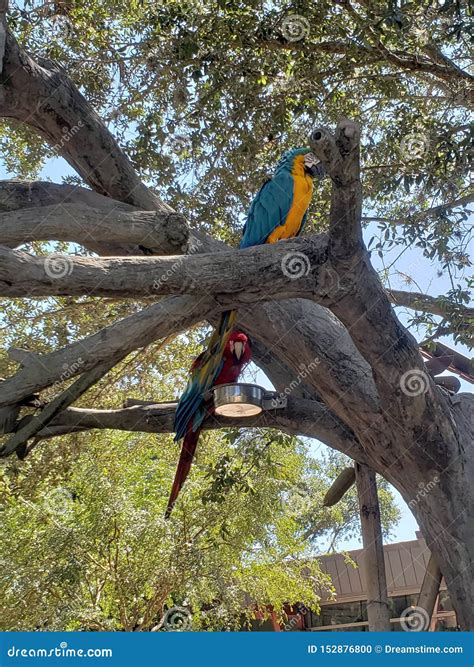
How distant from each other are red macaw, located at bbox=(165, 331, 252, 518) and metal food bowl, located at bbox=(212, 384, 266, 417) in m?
0.24

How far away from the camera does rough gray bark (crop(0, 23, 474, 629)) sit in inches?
131

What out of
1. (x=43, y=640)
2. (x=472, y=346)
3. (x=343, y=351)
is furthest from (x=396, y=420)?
(x=43, y=640)

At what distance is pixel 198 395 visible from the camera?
4223 mm

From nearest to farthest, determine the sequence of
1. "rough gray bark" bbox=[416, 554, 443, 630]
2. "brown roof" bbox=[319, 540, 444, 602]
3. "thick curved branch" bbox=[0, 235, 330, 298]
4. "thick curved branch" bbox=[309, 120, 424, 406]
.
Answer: "thick curved branch" bbox=[0, 235, 330, 298] < "thick curved branch" bbox=[309, 120, 424, 406] < "rough gray bark" bbox=[416, 554, 443, 630] < "brown roof" bbox=[319, 540, 444, 602]

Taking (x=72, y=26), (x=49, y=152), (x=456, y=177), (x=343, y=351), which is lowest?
(x=343, y=351)

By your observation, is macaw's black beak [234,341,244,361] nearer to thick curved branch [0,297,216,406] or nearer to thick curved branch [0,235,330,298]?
thick curved branch [0,297,216,406]

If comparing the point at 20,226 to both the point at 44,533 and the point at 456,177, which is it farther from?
the point at 44,533

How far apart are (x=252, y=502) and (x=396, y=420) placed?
4.31 metres

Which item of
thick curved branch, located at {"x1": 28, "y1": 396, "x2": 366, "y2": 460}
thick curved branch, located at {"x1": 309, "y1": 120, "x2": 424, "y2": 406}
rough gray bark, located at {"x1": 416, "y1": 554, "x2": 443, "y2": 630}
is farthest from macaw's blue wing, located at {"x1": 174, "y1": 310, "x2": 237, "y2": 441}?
rough gray bark, located at {"x1": 416, "y1": 554, "x2": 443, "y2": 630}

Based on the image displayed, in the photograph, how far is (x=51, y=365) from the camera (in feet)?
10.8

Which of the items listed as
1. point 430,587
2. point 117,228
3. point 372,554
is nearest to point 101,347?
point 117,228

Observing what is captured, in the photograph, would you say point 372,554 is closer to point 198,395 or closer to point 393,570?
point 198,395

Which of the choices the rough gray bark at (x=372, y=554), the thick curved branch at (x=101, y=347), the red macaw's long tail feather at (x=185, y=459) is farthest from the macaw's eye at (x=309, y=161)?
the rough gray bark at (x=372, y=554)

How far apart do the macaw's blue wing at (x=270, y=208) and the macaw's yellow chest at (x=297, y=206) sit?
0.02 m
